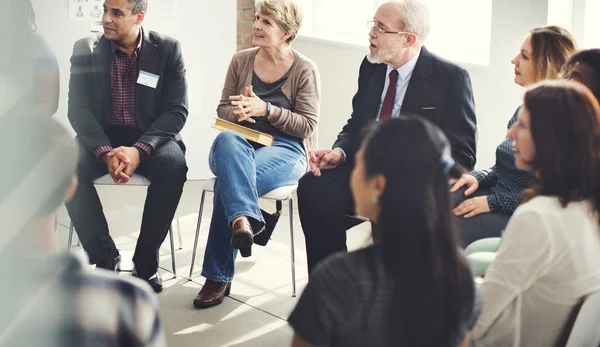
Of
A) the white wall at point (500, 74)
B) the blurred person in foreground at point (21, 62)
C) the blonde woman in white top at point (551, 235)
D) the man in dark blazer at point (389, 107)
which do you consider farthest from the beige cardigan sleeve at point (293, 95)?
the blurred person in foreground at point (21, 62)

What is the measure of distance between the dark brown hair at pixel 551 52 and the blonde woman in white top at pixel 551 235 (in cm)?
97

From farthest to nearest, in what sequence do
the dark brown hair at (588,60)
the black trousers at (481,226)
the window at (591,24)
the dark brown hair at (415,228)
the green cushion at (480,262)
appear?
the window at (591,24), the black trousers at (481,226), the dark brown hair at (588,60), the green cushion at (480,262), the dark brown hair at (415,228)

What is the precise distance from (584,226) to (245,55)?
81.4 inches

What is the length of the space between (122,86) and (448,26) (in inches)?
88.8

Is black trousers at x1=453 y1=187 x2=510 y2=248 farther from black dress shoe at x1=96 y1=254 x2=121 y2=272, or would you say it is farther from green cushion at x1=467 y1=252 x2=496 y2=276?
black dress shoe at x1=96 y1=254 x2=121 y2=272

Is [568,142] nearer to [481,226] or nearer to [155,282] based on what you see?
Answer: [481,226]

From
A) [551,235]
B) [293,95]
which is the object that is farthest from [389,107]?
[551,235]

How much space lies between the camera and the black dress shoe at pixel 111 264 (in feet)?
10.2

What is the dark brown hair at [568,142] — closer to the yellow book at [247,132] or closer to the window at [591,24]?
the yellow book at [247,132]

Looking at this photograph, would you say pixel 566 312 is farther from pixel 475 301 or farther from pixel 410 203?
→ pixel 410 203

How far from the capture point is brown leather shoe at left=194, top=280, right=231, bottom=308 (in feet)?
9.56

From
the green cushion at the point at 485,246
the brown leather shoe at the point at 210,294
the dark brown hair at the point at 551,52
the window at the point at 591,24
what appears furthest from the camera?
the window at the point at 591,24

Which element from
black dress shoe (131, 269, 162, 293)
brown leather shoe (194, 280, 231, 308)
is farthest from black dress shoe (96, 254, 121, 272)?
brown leather shoe (194, 280, 231, 308)

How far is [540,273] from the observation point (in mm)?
1576
